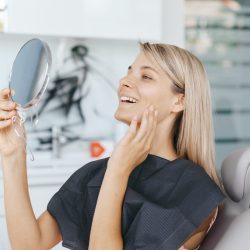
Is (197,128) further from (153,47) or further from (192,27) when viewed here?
(192,27)

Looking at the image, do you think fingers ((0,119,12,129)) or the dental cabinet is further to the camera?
the dental cabinet

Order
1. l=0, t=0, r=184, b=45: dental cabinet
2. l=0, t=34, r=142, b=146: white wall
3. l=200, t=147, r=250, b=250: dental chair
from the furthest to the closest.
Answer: l=0, t=34, r=142, b=146: white wall, l=0, t=0, r=184, b=45: dental cabinet, l=200, t=147, r=250, b=250: dental chair

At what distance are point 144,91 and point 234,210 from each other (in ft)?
1.22

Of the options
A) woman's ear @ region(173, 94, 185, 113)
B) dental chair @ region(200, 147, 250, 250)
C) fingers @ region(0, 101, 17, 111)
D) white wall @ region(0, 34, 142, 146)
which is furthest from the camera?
white wall @ region(0, 34, 142, 146)

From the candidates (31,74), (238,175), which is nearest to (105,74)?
(31,74)

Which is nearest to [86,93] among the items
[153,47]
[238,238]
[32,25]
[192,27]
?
[32,25]

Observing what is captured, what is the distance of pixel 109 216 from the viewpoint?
3.78 ft

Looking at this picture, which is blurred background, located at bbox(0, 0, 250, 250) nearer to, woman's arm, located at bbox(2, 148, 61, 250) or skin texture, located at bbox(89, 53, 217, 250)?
woman's arm, located at bbox(2, 148, 61, 250)

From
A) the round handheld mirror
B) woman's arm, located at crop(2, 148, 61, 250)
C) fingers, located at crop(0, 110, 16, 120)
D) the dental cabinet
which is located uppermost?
the dental cabinet

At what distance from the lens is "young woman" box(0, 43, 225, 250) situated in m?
1.15

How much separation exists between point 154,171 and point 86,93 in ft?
5.96

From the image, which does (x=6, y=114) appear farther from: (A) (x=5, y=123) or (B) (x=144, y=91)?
(B) (x=144, y=91)

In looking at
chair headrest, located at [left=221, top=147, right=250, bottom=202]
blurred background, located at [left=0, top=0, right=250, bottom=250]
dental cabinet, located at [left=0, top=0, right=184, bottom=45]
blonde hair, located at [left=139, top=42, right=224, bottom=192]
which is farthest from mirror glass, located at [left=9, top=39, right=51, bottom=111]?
dental cabinet, located at [left=0, top=0, right=184, bottom=45]

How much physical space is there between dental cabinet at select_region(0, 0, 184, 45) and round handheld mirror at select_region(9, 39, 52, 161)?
1389 mm
